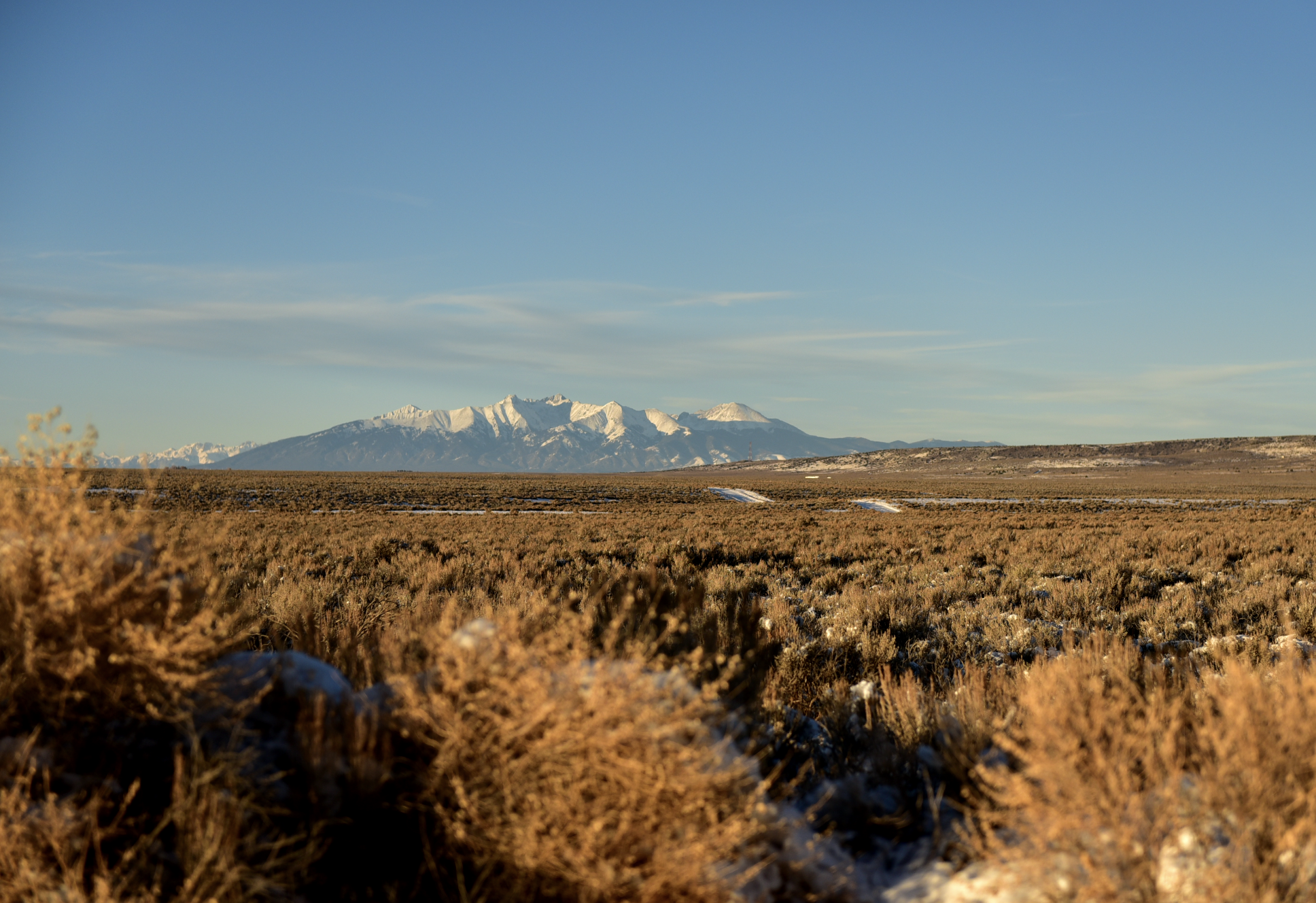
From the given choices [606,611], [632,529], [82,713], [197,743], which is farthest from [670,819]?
[632,529]

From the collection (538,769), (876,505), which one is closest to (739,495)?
(876,505)

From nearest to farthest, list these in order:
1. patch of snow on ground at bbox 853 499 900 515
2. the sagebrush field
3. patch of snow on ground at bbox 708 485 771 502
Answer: the sagebrush field → patch of snow on ground at bbox 853 499 900 515 → patch of snow on ground at bbox 708 485 771 502

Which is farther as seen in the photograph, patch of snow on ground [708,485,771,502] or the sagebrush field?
patch of snow on ground [708,485,771,502]

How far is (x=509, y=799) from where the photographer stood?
107 inches

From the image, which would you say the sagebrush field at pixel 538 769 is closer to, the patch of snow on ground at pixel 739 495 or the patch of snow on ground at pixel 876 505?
the patch of snow on ground at pixel 876 505

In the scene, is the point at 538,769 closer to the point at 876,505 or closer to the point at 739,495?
the point at 876,505

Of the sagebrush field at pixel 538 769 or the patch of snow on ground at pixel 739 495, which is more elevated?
the sagebrush field at pixel 538 769

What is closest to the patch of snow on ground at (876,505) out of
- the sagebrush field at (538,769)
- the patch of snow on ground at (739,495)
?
the patch of snow on ground at (739,495)

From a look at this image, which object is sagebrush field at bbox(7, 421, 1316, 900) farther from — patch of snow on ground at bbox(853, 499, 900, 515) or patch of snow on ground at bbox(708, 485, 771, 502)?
patch of snow on ground at bbox(708, 485, 771, 502)

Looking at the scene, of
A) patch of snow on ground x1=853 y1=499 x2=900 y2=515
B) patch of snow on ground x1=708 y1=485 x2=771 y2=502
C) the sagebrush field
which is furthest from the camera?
patch of snow on ground x1=708 y1=485 x2=771 y2=502

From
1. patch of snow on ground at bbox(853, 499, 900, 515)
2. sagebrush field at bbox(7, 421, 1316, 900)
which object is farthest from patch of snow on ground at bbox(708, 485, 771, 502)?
sagebrush field at bbox(7, 421, 1316, 900)

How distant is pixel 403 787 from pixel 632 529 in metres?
20.2

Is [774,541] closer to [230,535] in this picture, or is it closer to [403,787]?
[230,535]

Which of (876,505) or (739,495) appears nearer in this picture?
(876,505)
